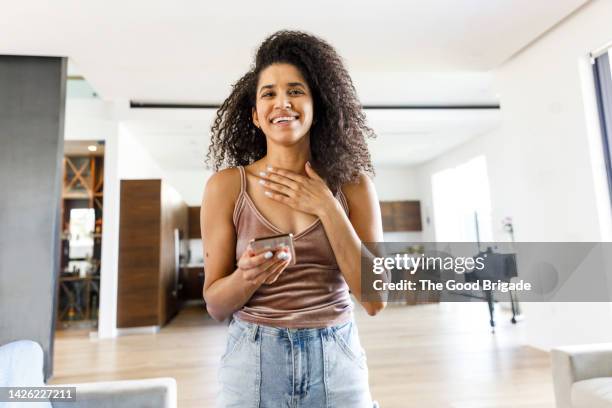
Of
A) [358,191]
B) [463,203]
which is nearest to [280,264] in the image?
[358,191]

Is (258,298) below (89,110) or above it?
below

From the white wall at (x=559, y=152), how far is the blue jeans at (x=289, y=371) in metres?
3.35

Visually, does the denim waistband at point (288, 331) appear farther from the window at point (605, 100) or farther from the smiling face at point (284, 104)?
the window at point (605, 100)

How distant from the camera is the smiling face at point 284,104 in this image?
2.63 feet

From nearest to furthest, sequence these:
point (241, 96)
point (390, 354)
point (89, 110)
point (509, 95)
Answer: point (241, 96) → point (390, 354) → point (509, 95) → point (89, 110)

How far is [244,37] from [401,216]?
22.3 feet

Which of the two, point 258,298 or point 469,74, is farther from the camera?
point 469,74

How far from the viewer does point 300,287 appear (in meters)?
0.75

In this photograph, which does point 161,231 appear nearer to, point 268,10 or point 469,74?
point 268,10

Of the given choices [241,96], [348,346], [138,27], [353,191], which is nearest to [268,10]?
[138,27]

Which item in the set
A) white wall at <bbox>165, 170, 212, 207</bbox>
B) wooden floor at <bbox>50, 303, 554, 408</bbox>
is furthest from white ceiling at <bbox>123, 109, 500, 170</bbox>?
wooden floor at <bbox>50, 303, 554, 408</bbox>

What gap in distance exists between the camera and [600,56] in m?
3.25

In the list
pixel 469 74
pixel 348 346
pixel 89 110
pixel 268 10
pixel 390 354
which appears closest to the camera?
pixel 348 346

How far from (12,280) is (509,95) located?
509 cm
